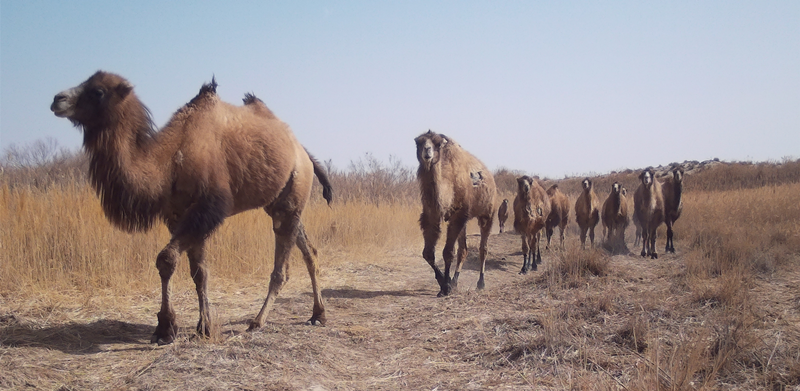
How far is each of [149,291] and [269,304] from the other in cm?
226

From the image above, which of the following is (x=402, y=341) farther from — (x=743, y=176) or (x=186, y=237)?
(x=743, y=176)

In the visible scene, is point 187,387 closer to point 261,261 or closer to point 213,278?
point 213,278

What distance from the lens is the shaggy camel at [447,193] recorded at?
26.5 ft

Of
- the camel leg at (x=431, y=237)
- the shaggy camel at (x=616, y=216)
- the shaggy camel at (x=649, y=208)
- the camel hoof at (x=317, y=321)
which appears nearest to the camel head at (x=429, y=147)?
the camel leg at (x=431, y=237)

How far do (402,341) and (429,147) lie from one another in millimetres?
3241

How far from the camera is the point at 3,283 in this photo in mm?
5914

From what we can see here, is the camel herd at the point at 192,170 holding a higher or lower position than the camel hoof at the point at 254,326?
higher

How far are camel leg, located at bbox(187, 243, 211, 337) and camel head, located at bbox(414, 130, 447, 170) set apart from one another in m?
3.73

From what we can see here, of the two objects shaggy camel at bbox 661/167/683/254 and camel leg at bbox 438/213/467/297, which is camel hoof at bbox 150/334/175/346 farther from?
shaggy camel at bbox 661/167/683/254

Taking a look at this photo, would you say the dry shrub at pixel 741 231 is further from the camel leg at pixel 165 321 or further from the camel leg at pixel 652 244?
the camel leg at pixel 165 321

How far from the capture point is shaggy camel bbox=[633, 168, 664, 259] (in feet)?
48.7

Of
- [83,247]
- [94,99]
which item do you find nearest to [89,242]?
[83,247]

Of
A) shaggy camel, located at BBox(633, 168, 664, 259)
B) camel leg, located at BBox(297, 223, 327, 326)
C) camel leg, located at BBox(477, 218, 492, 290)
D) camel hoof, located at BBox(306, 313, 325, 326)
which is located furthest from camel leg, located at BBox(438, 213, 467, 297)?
shaggy camel, located at BBox(633, 168, 664, 259)

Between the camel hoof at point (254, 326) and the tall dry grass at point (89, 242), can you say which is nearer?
the camel hoof at point (254, 326)
